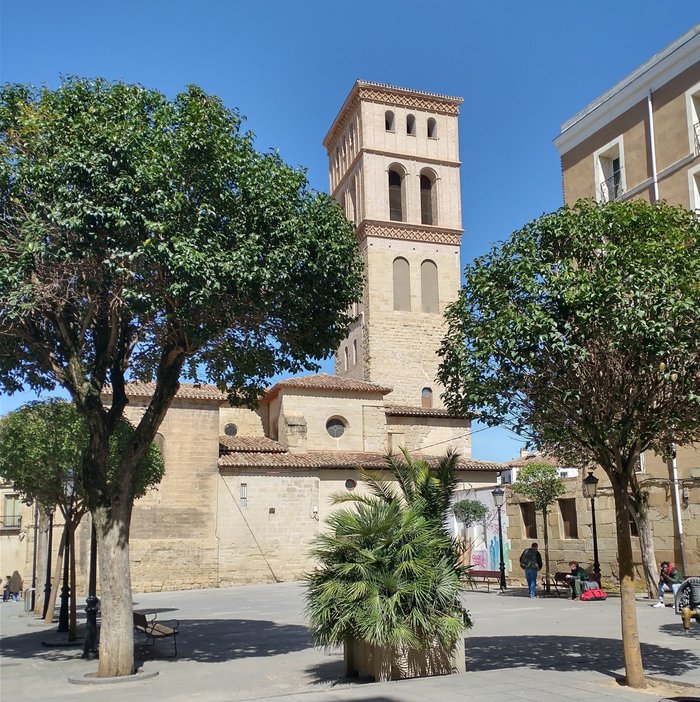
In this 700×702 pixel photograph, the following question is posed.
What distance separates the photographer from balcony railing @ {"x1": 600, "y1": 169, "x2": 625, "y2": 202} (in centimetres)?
2192

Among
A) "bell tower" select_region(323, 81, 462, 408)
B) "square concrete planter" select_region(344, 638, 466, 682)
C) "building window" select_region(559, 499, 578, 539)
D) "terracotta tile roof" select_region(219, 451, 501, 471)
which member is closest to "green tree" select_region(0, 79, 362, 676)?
"square concrete planter" select_region(344, 638, 466, 682)

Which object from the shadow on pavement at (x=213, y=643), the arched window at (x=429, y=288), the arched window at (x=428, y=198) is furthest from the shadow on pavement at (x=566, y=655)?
the arched window at (x=428, y=198)

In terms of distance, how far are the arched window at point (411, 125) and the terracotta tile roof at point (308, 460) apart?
73.5 ft

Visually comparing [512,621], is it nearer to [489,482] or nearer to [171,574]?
[171,574]

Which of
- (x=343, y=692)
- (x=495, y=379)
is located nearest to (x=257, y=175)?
(x=495, y=379)

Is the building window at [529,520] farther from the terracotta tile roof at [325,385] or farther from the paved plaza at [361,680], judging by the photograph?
the terracotta tile roof at [325,385]

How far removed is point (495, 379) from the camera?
9.40 m

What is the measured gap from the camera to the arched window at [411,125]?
49.5m

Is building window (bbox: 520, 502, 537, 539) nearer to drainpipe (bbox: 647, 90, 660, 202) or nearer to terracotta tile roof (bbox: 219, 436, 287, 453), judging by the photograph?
drainpipe (bbox: 647, 90, 660, 202)

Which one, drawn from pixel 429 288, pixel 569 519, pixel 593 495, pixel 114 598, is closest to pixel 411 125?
pixel 429 288

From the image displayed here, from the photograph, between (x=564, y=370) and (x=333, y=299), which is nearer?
(x=564, y=370)

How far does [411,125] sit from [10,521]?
107 ft

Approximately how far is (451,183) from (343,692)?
43.5 metres

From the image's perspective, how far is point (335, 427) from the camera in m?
37.4
